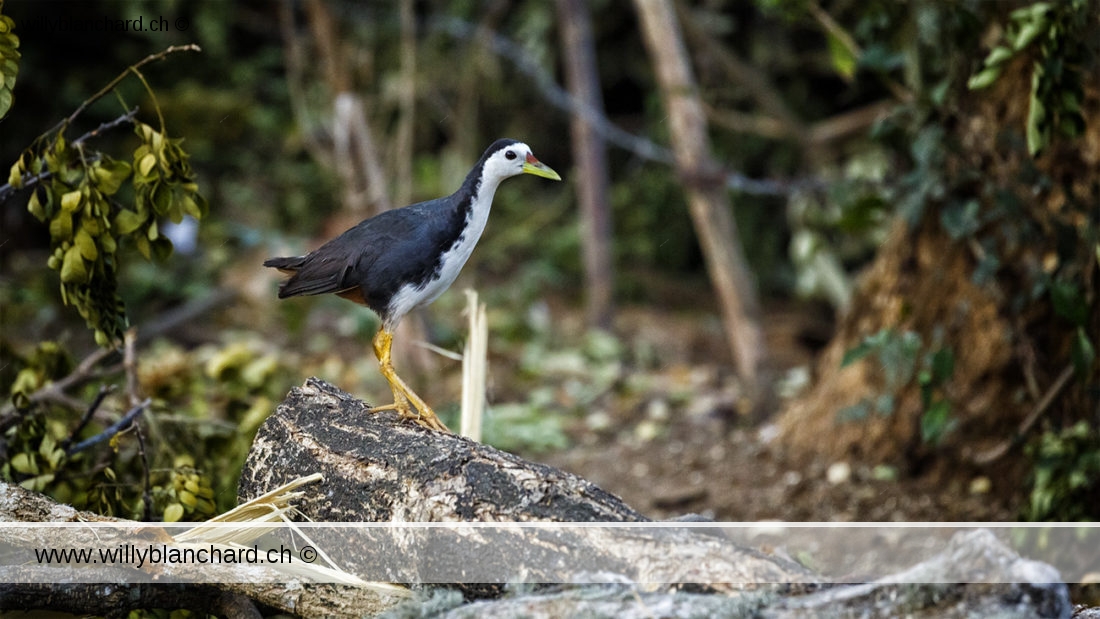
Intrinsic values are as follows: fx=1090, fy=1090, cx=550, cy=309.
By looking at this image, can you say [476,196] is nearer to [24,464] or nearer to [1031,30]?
[24,464]

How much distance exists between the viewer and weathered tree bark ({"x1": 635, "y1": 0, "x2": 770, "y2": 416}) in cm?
563

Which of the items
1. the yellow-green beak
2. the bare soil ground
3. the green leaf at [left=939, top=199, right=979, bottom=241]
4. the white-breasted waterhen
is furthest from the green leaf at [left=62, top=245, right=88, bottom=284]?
the green leaf at [left=939, top=199, right=979, bottom=241]

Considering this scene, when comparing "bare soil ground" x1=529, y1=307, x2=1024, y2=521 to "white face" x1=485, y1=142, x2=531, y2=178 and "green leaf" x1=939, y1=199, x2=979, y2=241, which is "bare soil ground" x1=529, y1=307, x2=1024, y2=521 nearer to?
"green leaf" x1=939, y1=199, x2=979, y2=241

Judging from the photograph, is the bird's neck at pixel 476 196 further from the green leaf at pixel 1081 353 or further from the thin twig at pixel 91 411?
the green leaf at pixel 1081 353

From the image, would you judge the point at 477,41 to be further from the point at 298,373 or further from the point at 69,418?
the point at 69,418

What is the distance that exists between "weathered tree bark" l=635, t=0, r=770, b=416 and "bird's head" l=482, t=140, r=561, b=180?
3058 mm

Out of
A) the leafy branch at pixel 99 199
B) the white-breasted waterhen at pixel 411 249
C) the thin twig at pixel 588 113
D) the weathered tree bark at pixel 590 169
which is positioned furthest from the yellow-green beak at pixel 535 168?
the weathered tree bark at pixel 590 169

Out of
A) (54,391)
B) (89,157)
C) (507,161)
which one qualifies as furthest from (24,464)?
(507,161)

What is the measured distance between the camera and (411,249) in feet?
8.87

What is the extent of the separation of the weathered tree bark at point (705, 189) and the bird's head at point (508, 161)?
3.06 m

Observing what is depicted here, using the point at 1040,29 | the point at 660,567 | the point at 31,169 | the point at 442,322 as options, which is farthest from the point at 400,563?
the point at 442,322

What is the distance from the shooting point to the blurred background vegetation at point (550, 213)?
12.5 feet

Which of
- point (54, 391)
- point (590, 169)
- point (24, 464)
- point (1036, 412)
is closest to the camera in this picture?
point (24, 464)

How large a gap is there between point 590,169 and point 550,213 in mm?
1582
